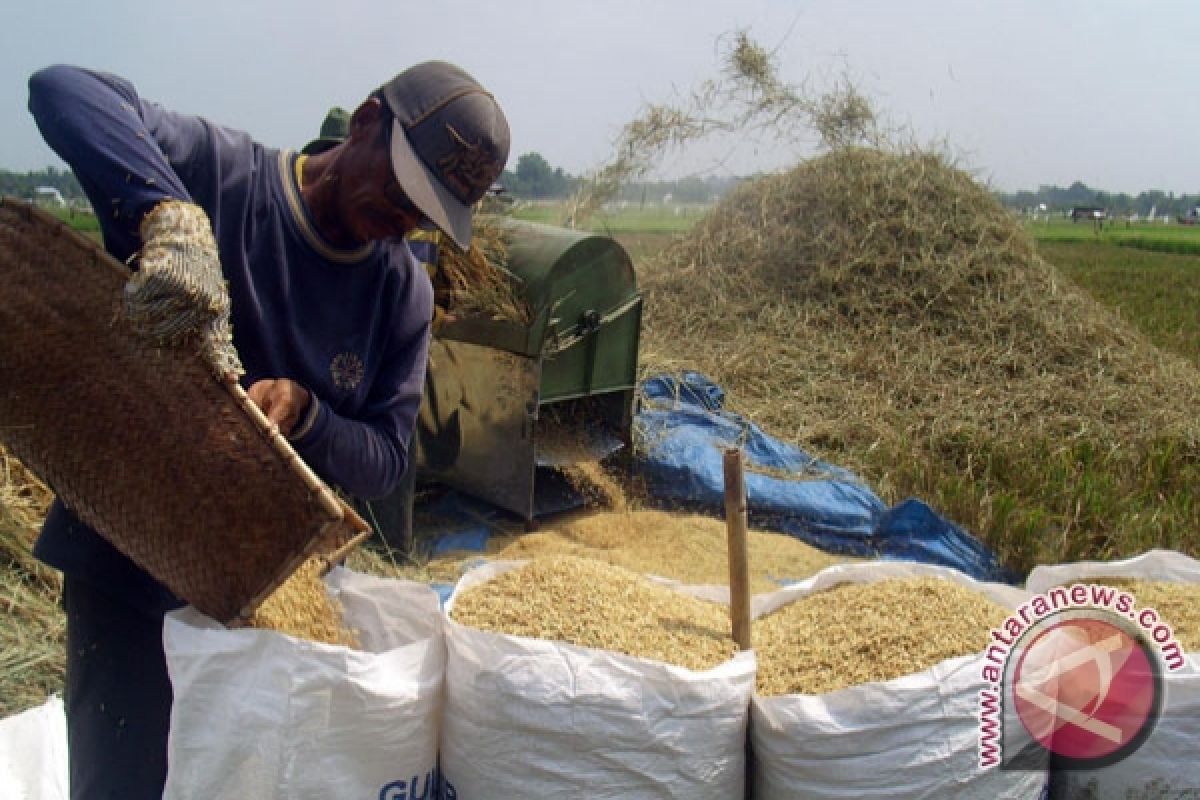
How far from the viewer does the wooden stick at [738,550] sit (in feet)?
6.16

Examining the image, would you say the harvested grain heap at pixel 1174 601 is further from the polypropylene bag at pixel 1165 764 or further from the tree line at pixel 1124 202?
the tree line at pixel 1124 202

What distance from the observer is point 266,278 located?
1.58 metres

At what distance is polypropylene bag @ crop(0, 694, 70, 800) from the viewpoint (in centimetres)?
A: 215

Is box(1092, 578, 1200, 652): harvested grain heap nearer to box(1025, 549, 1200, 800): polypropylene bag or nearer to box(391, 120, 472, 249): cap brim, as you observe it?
box(1025, 549, 1200, 800): polypropylene bag

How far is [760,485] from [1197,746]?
285 cm

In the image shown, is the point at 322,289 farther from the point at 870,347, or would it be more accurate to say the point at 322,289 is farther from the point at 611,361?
the point at 870,347

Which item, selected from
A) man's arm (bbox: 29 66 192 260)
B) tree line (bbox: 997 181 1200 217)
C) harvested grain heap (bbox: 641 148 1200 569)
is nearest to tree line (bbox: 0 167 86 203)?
man's arm (bbox: 29 66 192 260)

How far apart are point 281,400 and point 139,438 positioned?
0.22 m

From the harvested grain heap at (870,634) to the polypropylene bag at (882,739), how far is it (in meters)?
0.09

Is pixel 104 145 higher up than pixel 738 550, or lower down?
higher up

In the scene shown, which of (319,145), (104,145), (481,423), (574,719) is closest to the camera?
(104,145)

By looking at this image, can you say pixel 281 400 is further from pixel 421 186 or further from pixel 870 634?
pixel 870 634

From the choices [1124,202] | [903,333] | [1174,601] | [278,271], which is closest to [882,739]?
[1174,601]

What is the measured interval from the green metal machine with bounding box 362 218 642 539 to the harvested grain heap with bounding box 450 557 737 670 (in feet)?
7.29
